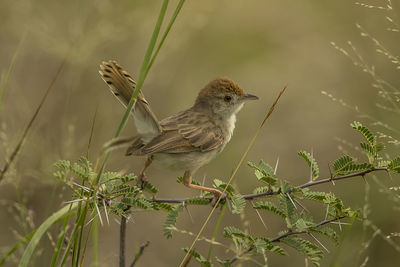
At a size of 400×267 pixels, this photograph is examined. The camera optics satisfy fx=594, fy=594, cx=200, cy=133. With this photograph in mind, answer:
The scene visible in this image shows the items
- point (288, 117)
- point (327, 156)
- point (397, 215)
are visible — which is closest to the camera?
point (397, 215)

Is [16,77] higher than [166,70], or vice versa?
[166,70]

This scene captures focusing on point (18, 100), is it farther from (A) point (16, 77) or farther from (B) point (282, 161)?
(B) point (282, 161)

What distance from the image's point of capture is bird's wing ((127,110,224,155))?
186 inches

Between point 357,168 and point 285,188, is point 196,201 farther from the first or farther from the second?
point 357,168

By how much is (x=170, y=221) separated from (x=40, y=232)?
705 millimetres

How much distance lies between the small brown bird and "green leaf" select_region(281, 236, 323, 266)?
87cm

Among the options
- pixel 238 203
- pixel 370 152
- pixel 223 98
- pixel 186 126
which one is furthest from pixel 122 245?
pixel 223 98

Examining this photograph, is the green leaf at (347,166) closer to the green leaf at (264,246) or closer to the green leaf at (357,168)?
the green leaf at (357,168)

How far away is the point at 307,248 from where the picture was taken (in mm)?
3195

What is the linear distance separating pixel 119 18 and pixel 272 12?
120 inches

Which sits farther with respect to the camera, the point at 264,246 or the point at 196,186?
the point at 196,186

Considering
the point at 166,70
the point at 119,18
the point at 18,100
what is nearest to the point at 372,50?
the point at 166,70

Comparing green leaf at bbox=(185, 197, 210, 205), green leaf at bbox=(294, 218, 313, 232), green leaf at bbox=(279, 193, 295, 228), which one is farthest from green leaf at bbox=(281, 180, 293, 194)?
green leaf at bbox=(185, 197, 210, 205)

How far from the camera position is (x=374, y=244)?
6.74 metres
